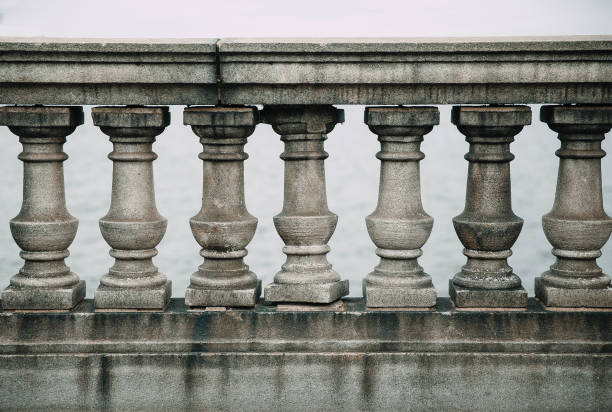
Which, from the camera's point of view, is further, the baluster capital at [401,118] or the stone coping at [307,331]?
the stone coping at [307,331]

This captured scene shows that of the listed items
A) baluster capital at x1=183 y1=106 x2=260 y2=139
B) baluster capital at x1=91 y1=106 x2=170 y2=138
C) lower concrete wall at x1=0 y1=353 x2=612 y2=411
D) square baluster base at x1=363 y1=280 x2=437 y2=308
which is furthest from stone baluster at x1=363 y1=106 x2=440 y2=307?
baluster capital at x1=91 y1=106 x2=170 y2=138

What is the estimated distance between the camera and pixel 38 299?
9.56ft

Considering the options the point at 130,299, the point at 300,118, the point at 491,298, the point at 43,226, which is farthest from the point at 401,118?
the point at 43,226

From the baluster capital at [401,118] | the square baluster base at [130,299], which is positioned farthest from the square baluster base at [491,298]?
the square baluster base at [130,299]

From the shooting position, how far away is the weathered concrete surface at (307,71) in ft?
8.61

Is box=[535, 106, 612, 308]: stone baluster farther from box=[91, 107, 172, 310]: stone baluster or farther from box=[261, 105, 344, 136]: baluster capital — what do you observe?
box=[91, 107, 172, 310]: stone baluster

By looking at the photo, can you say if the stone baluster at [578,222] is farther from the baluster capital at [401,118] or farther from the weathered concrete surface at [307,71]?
the baluster capital at [401,118]

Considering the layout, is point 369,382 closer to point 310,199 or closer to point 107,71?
point 310,199

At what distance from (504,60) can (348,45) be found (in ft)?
1.70

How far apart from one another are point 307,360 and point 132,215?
81 cm

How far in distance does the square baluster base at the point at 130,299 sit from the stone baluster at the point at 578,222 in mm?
1406

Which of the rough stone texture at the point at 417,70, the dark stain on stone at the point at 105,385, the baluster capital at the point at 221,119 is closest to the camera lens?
the rough stone texture at the point at 417,70

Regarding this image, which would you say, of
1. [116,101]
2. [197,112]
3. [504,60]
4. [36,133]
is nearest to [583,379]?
[504,60]

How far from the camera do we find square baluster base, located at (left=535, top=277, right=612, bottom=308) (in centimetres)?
290
